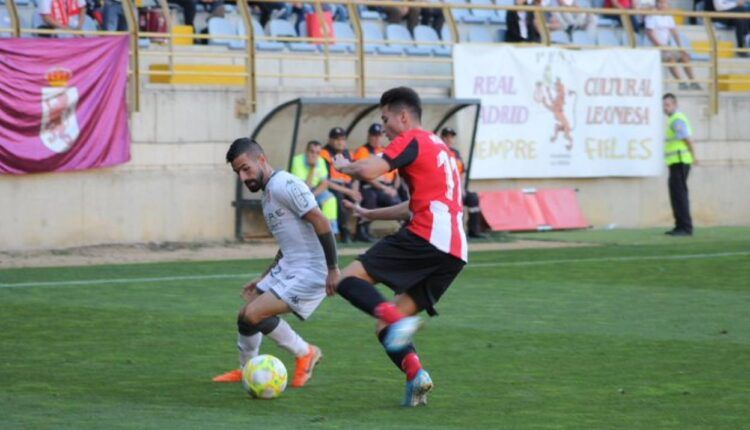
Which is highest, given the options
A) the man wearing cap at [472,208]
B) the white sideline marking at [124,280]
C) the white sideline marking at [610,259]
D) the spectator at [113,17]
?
the spectator at [113,17]

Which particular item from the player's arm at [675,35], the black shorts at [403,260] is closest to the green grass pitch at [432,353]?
the black shorts at [403,260]

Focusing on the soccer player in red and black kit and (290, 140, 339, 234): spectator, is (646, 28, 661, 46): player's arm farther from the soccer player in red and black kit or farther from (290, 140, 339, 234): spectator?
the soccer player in red and black kit

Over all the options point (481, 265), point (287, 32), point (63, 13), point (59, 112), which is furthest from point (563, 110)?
point (59, 112)

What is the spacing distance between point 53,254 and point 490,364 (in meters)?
11.0

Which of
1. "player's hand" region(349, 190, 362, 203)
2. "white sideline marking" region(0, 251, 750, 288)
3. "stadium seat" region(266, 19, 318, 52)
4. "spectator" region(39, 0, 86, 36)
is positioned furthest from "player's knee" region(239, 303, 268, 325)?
"stadium seat" region(266, 19, 318, 52)

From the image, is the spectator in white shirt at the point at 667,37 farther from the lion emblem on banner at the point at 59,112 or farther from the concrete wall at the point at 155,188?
the lion emblem on banner at the point at 59,112

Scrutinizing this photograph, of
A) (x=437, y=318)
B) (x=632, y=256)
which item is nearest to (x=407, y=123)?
(x=437, y=318)

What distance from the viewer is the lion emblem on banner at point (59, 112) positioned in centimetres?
2094

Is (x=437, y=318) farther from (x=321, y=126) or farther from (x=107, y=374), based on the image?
(x=321, y=126)

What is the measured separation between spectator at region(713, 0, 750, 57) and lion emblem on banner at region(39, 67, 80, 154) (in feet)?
47.7

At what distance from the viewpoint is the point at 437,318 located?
13.7 m

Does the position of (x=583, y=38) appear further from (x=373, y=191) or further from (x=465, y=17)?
(x=373, y=191)

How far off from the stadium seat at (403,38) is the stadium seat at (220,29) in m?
3.02

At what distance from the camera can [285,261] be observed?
9.83 m
